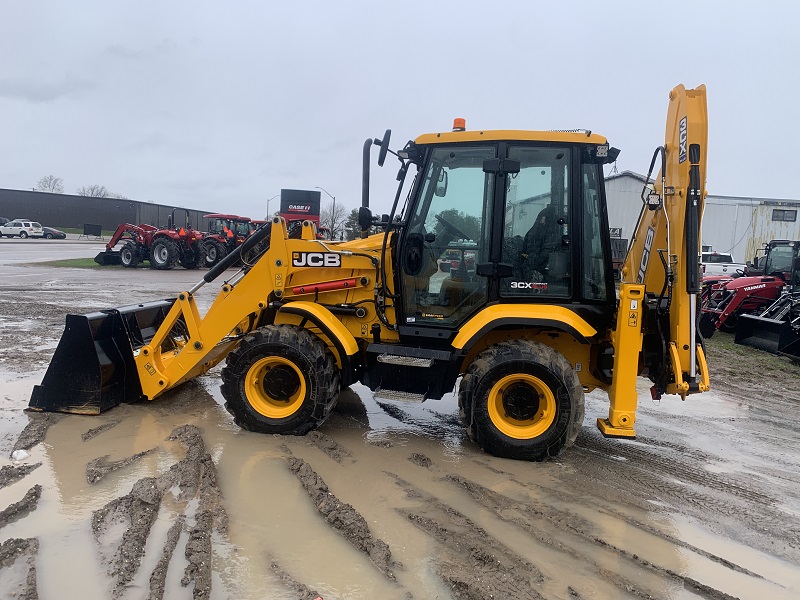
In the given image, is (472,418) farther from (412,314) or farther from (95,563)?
(95,563)

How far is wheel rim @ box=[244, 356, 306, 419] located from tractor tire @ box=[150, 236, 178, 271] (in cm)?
1947

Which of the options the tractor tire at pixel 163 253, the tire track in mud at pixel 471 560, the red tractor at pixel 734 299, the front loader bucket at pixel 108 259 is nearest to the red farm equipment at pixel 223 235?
the tractor tire at pixel 163 253

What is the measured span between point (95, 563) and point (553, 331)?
3498 millimetres

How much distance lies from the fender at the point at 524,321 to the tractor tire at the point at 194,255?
20722 millimetres

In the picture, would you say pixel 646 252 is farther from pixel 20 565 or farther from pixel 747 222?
pixel 747 222

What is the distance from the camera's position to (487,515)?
12.1 ft

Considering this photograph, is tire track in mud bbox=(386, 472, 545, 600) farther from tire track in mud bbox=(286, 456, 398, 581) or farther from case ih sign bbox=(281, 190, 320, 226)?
case ih sign bbox=(281, 190, 320, 226)

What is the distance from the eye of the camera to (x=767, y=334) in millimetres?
10336

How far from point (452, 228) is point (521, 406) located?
4.97ft

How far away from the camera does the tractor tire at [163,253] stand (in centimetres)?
2288

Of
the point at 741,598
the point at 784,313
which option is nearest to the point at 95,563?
the point at 741,598

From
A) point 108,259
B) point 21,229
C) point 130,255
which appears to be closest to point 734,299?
point 130,255

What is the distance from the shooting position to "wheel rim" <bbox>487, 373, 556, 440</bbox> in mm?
4574

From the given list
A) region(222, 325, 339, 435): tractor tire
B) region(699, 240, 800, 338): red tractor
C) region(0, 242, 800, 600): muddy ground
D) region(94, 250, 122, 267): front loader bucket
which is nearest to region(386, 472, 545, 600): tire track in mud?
region(0, 242, 800, 600): muddy ground
